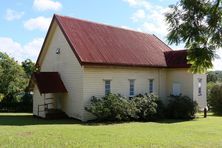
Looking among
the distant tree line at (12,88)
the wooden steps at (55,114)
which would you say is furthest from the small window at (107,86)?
the distant tree line at (12,88)

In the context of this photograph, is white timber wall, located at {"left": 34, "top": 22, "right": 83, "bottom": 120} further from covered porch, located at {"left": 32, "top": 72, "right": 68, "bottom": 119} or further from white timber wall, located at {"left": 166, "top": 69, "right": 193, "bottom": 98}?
white timber wall, located at {"left": 166, "top": 69, "right": 193, "bottom": 98}

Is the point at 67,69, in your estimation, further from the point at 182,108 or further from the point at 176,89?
the point at 176,89

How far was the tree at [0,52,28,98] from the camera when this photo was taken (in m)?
41.6

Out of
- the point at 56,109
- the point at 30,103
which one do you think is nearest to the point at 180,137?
the point at 56,109

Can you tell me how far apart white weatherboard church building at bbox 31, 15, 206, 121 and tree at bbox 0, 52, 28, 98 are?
32.3 ft

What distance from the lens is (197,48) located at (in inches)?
609

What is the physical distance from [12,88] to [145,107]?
A: 1859 centimetres

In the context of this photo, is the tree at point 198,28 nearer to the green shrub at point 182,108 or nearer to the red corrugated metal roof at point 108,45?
the red corrugated metal roof at point 108,45

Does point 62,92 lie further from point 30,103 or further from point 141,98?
point 30,103

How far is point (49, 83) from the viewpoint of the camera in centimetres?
2864

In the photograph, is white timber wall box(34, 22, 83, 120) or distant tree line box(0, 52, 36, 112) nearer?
white timber wall box(34, 22, 83, 120)

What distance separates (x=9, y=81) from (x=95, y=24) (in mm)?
15100

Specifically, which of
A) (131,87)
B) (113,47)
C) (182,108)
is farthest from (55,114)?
(182,108)

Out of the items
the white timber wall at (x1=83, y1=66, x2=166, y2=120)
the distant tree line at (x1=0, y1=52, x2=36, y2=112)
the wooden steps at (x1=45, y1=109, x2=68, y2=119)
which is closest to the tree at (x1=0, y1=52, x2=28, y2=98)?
the distant tree line at (x1=0, y1=52, x2=36, y2=112)
